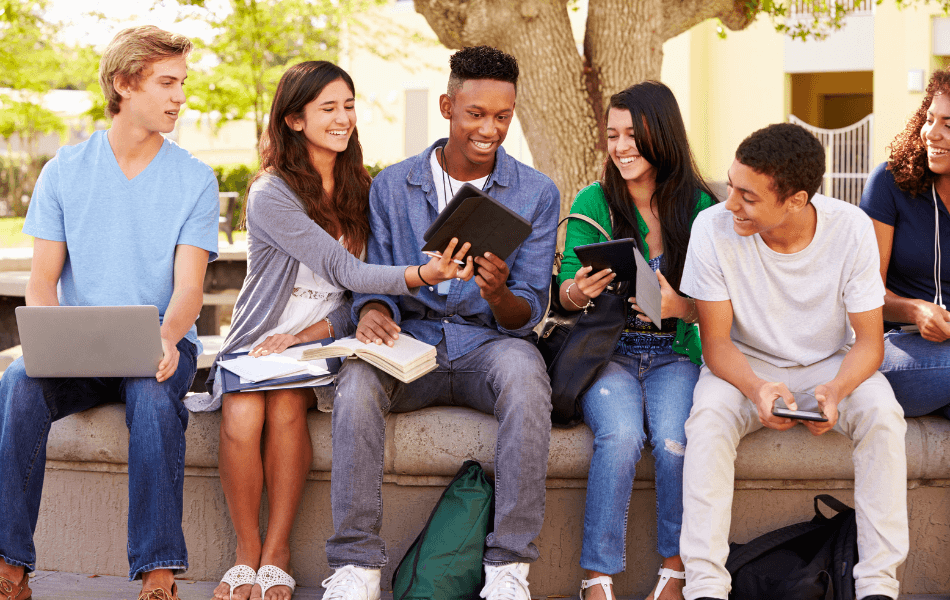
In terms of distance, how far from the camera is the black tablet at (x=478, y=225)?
2.85 meters

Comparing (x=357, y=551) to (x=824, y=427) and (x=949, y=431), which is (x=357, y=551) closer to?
(x=824, y=427)

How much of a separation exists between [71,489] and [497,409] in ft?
5.82

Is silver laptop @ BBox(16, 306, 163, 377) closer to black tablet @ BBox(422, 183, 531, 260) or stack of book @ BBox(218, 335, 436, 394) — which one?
stack of book @ BBox(218, 335, 436, 394)

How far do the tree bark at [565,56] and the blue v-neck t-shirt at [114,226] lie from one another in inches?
141

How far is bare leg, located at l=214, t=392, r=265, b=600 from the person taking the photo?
3188 mm

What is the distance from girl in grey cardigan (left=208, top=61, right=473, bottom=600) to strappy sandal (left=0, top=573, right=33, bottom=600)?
2.19 ft

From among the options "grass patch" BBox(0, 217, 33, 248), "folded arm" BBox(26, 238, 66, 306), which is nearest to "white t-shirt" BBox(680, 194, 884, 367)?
"folded arm" BBox(26, 238, 66, 306)

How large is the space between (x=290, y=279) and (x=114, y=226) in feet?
2.30

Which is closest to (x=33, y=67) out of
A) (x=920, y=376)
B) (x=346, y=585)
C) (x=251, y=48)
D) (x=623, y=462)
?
(x=251, y=48)

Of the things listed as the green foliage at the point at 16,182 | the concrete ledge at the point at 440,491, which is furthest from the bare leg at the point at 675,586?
the green foliage at the point at 16,182

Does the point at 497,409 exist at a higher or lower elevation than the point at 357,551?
higher

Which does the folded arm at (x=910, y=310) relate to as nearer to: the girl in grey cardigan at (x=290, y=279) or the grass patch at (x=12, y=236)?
the girl in grey cardigan at (x=290, y=279)

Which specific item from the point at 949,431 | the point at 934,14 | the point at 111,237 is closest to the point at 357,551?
the point at 111,237

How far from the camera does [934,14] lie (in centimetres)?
1606
